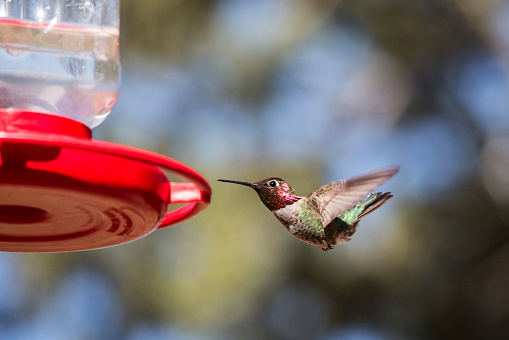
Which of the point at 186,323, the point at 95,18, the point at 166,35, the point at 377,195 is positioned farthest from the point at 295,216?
the point at 166,35

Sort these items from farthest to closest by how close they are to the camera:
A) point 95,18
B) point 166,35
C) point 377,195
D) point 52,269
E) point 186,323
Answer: point 166,35, point 52,269, point 186,323, point 377,195, point 95,18

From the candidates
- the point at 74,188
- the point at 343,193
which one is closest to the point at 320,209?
the point at 343,193

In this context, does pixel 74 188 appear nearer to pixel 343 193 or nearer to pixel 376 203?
pixel 343 193

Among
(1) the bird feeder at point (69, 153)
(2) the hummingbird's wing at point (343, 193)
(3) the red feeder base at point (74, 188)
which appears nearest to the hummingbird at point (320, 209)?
(2) the hummingbird's wing at point (343, 193)

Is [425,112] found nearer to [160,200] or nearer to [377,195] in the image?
[377,195]

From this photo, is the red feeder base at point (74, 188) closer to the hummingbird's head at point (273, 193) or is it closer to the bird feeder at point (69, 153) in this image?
the bird feeder at point (69, 153)
